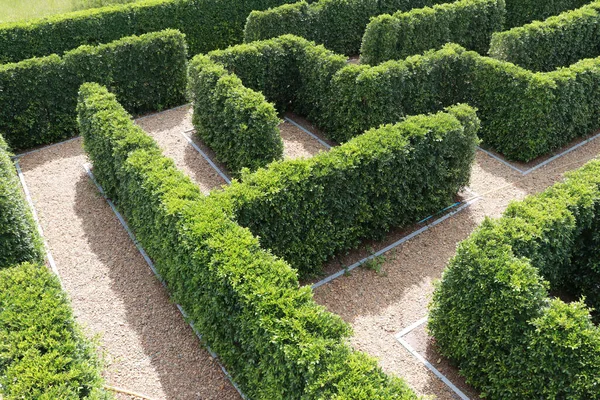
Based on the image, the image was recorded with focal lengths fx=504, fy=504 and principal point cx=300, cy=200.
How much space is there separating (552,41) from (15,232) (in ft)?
58.9

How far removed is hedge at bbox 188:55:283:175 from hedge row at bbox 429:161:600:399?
6199mm

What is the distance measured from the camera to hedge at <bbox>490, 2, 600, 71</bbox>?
57.5ft

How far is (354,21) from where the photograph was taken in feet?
71.3

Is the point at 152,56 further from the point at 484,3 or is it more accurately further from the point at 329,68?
A: the point at 484,3

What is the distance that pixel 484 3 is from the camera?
20594 millimetres

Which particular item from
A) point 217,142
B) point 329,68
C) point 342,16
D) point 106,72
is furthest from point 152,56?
point 342,16

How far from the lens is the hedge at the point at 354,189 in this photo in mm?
10485

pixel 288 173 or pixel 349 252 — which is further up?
pixel 288 173

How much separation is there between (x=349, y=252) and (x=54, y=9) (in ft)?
62.8

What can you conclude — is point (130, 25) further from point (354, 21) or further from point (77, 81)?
point (354, 21)

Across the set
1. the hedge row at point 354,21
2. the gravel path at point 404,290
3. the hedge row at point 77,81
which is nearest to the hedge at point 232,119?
the hedge row at point 77,81

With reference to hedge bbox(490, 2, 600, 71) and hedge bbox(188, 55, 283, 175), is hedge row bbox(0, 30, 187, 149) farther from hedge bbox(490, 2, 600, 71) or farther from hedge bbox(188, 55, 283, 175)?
hedge bbox(490, 2, 600, 71)

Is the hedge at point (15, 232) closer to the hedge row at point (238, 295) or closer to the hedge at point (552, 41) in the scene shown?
the hedge row at point (238, 295)

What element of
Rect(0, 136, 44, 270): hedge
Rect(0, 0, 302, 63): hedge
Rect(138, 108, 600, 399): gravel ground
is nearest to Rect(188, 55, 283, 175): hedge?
Rect(138, 108, 600, 399): gravel ground
